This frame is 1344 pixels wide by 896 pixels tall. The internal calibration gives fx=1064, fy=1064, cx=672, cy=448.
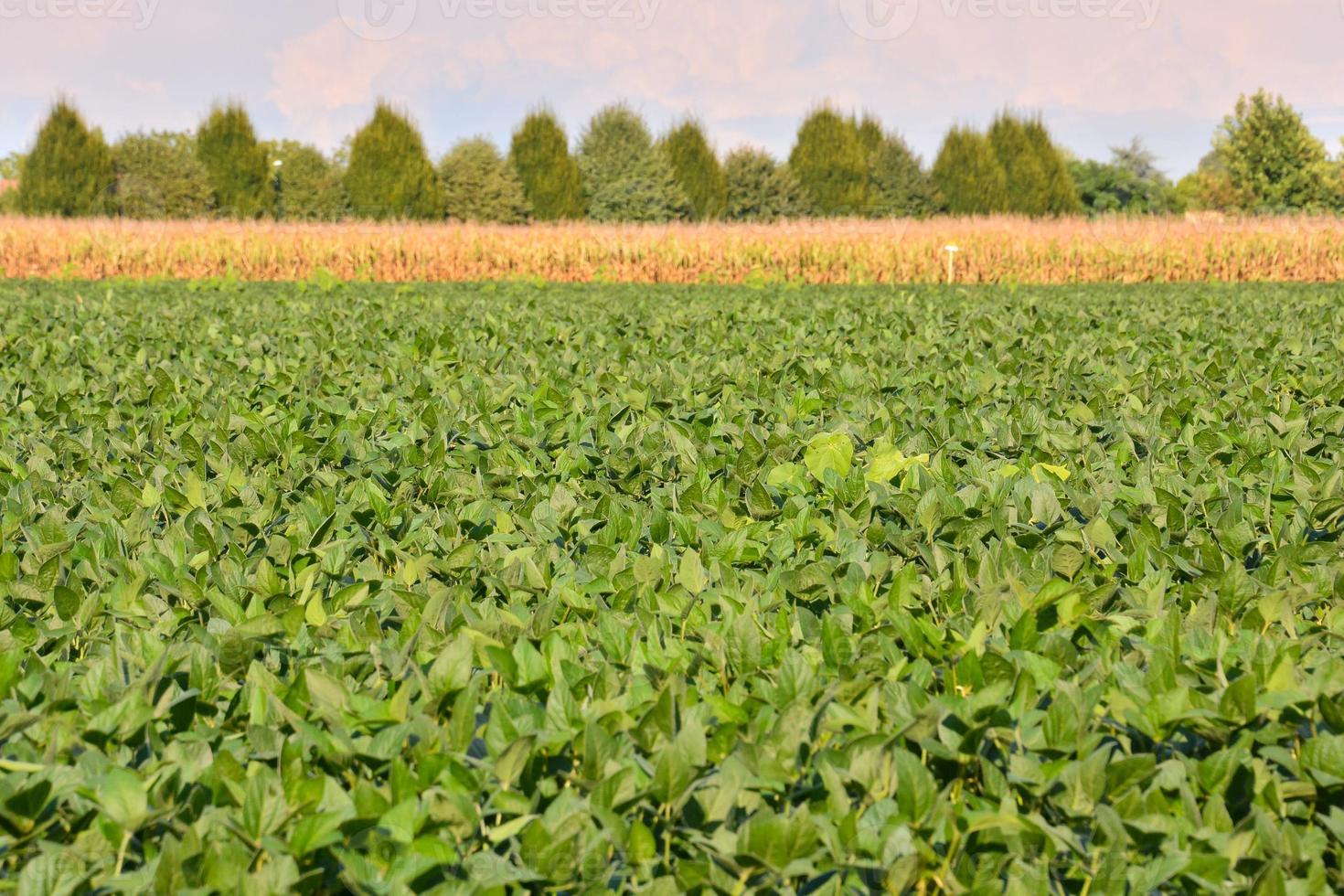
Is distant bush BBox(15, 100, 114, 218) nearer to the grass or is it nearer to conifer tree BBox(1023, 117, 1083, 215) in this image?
conifer tree BBox(1023, 117, 1083, 215)

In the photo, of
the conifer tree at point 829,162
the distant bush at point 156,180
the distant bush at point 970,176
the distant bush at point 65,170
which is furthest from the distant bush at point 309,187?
the distant bush at point 970,176

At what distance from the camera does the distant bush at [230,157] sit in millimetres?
37156

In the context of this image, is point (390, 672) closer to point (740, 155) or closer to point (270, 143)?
point (740, 155)

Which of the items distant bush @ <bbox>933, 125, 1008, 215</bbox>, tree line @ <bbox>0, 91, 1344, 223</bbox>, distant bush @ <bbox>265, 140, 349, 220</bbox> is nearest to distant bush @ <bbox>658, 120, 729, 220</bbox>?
tree line @ <bbox>0, 91, 1344, 223</bbox>

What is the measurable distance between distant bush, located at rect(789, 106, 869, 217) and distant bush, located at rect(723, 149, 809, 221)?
59cm

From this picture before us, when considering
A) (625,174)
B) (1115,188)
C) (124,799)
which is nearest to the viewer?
(124,799)

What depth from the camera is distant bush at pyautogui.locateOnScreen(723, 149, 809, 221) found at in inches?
1603

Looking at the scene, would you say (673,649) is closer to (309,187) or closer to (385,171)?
(385,171)

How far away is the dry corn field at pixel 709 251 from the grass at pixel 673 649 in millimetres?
21684

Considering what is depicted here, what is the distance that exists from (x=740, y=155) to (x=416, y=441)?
39.6 metres

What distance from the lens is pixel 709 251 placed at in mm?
25797

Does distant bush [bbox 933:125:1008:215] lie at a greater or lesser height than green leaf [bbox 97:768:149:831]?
greater

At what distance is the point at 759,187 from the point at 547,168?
27.9 ft

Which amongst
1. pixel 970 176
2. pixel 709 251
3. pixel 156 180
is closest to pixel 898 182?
pixel 970 176
